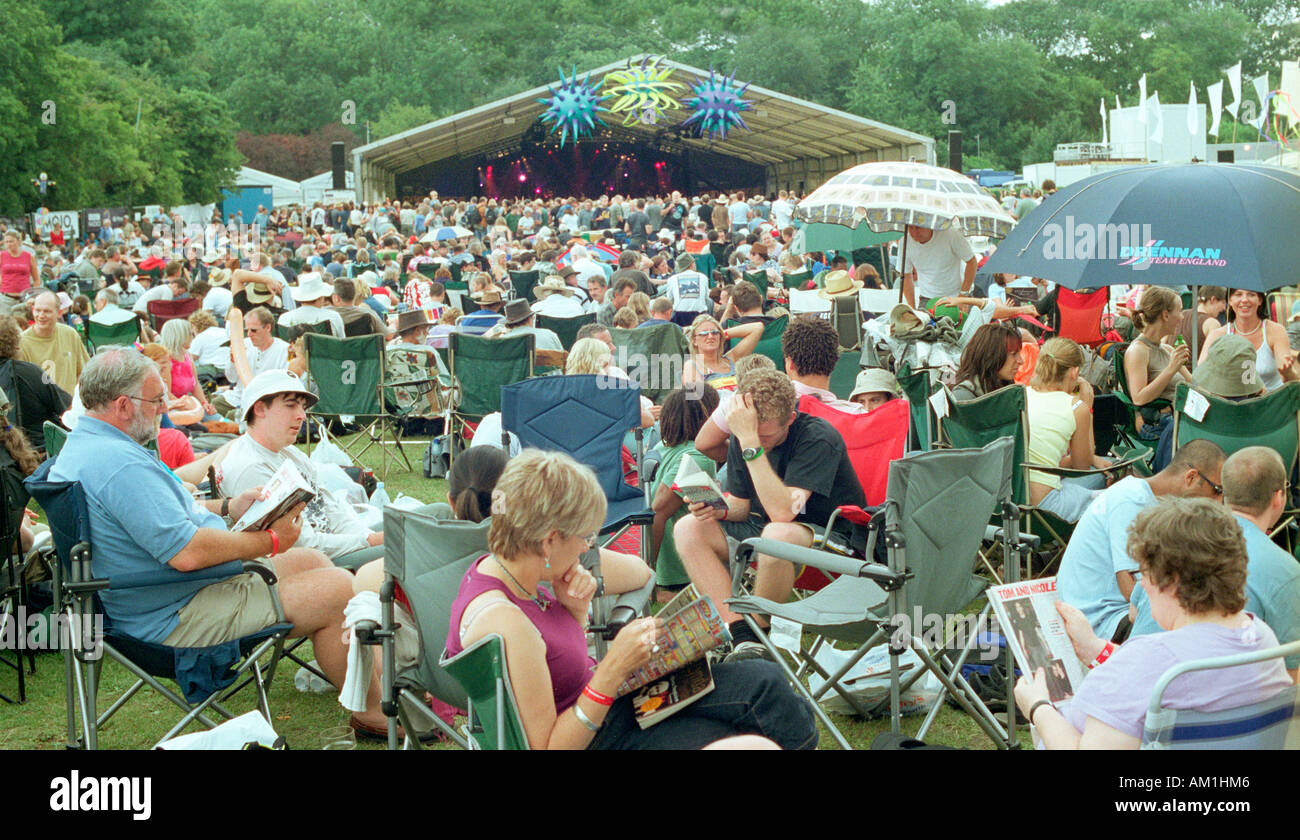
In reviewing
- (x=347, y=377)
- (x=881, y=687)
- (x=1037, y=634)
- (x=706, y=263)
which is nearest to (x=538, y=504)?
(x=1037, y=634)

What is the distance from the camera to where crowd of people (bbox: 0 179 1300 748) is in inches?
95.7

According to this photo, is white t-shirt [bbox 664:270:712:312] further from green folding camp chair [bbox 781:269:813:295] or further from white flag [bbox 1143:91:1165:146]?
white flag [bbox 1143:91:1165:146]

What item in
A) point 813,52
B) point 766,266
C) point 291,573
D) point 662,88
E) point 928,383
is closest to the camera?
point 291,573

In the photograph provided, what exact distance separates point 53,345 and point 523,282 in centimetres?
544

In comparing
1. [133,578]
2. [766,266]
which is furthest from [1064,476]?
[766,266]

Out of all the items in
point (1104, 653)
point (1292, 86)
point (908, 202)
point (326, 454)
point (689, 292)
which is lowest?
point (1104, 653)

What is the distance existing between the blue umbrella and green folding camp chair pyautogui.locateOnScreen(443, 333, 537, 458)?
3.12 meters

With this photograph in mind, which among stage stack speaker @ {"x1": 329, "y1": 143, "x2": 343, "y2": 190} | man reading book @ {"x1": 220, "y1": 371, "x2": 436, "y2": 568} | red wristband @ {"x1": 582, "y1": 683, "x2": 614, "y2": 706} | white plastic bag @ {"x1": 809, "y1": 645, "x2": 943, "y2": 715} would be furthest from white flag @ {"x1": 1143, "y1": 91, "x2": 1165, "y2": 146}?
red wristband @ {"x1": 582, "y1": 683, "x2": 614, "y2": 706}

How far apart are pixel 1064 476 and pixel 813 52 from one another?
181ft

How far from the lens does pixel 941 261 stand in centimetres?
827

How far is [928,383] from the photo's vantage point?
18.2ft

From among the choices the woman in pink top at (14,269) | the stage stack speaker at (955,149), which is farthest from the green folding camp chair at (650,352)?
the stage stack speaker at (955,149)

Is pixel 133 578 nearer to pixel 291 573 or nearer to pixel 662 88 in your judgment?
pixel 291 573

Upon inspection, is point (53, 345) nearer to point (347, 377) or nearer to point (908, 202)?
point (347, 377)
